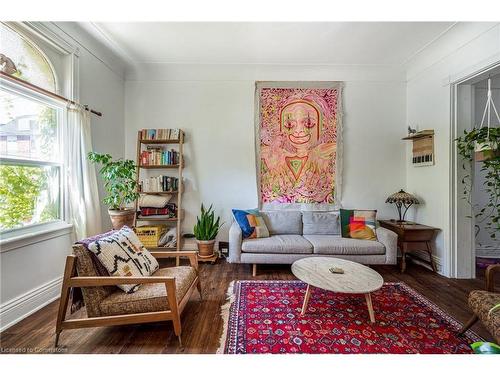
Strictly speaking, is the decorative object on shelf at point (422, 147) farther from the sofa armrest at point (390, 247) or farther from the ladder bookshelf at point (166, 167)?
the ladder bookshelf at point (166, 167)

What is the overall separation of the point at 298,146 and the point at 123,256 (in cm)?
272

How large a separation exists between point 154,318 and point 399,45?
3981 mm

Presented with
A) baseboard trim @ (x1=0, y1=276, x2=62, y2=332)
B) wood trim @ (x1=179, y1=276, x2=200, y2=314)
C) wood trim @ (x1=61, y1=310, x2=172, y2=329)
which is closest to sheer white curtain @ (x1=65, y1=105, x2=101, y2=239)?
baseboard trim @ (x1=0, y1=276, x2=62, y2=332)

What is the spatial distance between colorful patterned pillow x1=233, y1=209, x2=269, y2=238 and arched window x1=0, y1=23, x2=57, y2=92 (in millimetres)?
2464

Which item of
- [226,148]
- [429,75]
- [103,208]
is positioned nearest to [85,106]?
[103,208]

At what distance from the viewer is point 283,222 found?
319 centimetres

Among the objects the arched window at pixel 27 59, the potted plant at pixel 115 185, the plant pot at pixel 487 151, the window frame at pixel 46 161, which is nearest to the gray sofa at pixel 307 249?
the plant pot at pixel 487 151

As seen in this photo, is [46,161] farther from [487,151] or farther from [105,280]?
[487,151]

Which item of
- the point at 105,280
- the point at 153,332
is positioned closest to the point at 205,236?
the point at 153,332

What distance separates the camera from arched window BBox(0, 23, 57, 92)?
1.88 metres

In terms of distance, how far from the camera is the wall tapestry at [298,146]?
3.44 meters

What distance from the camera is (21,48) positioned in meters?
2.00
